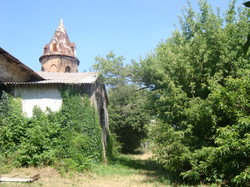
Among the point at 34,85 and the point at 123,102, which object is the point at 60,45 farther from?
the point at 34,85

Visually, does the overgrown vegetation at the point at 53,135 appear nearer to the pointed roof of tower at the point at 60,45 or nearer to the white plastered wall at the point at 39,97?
the white plastered wall at the point at 39,97

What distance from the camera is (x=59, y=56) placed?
31.6 metres

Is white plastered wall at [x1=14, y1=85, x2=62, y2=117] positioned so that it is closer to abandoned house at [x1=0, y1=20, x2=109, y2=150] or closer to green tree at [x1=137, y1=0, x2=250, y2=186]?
abandoned house at [x1=0, y1=20, x2=109, y2=150]

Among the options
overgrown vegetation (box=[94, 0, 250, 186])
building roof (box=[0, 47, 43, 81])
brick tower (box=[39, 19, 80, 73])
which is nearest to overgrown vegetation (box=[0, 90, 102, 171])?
building roof (box=[0, 47, 43, 81])

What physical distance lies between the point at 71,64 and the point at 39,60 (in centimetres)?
405

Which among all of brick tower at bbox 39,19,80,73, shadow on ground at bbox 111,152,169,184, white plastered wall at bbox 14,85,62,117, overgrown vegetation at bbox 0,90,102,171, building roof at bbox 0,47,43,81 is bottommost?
shadow on ground at bbox 111,152,169,184

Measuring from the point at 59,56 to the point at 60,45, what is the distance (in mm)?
1659

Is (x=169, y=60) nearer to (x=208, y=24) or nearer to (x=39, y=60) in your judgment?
(x=208, y=24)

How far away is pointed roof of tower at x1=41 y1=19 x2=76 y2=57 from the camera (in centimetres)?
3194

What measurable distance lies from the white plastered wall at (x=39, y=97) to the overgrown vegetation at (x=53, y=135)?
1.03 feet

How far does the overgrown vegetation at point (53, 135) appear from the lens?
41.3 ft

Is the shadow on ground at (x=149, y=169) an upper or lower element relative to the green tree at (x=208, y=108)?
lower

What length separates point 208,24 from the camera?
1309 cm

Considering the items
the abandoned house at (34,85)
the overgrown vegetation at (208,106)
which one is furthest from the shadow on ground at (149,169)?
the abandoned house at (34,85)
